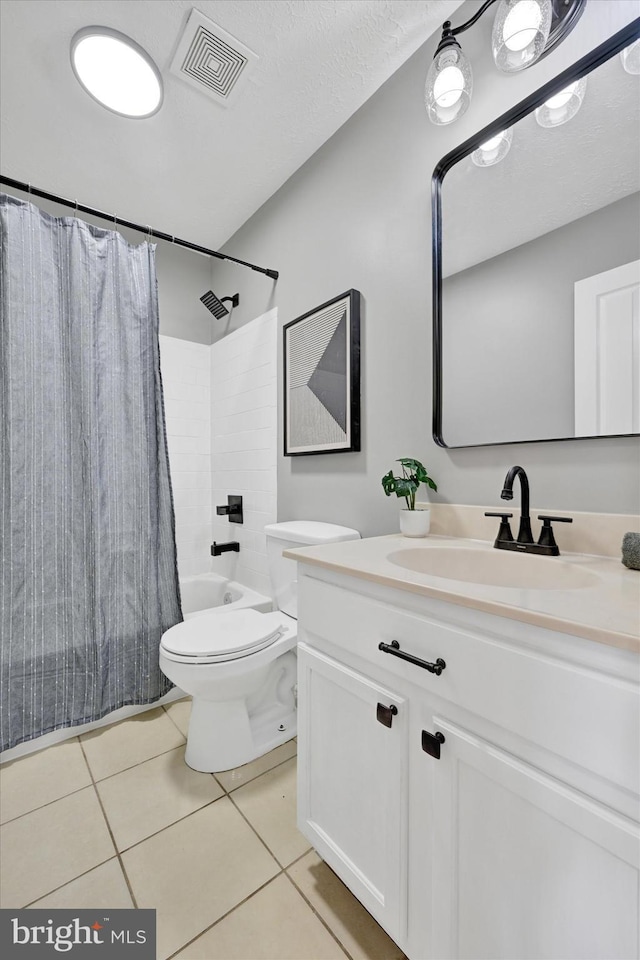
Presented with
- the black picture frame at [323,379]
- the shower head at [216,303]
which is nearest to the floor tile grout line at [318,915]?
the black picture frame at [323,379]

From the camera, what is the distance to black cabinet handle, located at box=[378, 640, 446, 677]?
69 centimetres

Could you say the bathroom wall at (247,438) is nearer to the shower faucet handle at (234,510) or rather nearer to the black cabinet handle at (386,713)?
the shower faucet handle at (234,510)

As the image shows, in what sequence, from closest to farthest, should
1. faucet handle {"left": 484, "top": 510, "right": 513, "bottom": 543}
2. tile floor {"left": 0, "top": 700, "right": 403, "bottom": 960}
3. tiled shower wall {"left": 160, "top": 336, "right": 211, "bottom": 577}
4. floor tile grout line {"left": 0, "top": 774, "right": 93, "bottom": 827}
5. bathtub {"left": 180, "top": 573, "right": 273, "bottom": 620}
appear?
tile floor {"left": 0, "top": 700, "right": 403, "bottom": 960}, faucet handle {"left": 484, "top": 510, "right": 513, "bottom": 543}, floor tile grout line {"left": 0, "top": 774, "right": 93, "bottom": 827}, bathtub {"left": 180, "top": 573, "right": 273, "bottom": 620}, tiled shower wall {"left": 160, "top": 336, "right": 211, "bottom": 577}

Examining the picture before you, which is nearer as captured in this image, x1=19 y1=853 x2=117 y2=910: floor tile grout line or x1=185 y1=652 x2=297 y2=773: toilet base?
x1=19 y1=853 x2=117 y2=910: floor tile grout line

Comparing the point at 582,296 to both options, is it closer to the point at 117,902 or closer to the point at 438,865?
the point at 438,865

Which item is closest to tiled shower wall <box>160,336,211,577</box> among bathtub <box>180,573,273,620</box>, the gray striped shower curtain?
bathtub <box>180,573,273,620</box>

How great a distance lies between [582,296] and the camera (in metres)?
0.98

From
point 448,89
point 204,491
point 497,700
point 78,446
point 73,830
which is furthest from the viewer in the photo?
point 204,491

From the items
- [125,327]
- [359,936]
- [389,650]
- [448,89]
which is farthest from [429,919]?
[125,327]

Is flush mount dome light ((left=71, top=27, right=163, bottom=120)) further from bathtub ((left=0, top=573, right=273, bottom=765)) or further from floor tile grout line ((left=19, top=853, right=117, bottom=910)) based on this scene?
floor tile grout line ((left=19, top=853, right=117, bottom=910))

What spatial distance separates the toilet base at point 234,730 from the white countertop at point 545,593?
840 millimetres

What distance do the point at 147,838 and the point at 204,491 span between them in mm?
1752

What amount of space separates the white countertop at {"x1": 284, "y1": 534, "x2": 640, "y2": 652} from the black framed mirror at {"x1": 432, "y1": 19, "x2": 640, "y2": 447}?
33cm

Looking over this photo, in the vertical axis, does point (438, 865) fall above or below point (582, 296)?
below
